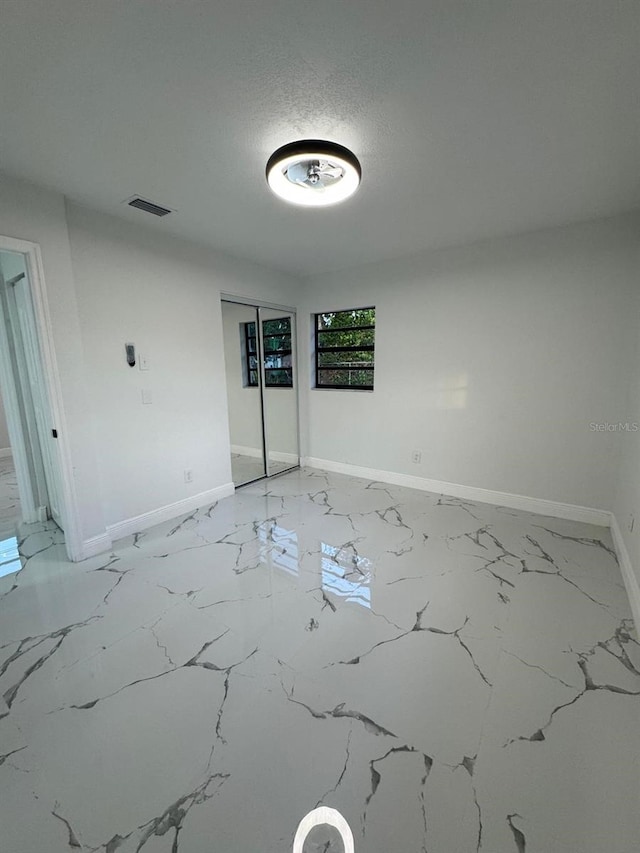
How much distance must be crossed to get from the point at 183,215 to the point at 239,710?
3087mm

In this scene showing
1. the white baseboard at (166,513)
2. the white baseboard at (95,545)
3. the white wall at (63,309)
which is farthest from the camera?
the white baseboard at (166,513)

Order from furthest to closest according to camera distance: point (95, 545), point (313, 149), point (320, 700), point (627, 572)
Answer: point (95, 545) < point (627, 572) < point (313, 149) < point (320, 700)

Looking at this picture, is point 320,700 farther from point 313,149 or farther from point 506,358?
point 506,358

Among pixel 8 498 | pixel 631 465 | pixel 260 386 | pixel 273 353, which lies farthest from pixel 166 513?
pixel 631 465

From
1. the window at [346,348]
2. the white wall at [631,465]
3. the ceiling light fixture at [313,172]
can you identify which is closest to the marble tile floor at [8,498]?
the window at [346,348]

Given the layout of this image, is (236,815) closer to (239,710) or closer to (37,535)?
(239,710)

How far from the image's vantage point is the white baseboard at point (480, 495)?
2982 millimetres

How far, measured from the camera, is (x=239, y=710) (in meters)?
1.39

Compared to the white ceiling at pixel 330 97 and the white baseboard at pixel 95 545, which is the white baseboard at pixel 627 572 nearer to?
the white ceiling at pixel 330 97

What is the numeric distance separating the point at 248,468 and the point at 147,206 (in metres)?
2.96

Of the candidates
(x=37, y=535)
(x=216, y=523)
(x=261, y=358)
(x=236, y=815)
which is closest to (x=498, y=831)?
(x=236, y=815)

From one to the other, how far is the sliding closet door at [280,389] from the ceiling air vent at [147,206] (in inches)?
62.8

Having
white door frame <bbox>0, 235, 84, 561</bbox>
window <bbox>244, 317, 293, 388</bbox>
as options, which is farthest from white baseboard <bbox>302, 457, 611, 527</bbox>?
white door frame <bbox>0, 235, 84, 561</bbox>

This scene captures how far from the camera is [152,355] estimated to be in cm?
292
